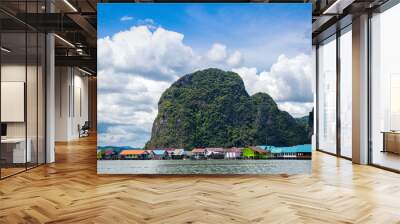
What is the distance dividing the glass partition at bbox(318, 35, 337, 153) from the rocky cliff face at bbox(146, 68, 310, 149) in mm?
3991

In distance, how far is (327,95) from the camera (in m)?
10.6

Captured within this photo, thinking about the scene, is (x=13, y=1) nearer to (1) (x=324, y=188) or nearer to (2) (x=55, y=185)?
(2) (x=55, y=185)

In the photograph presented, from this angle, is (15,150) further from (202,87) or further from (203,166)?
(202,87)

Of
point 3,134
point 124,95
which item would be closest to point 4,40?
point 3,134

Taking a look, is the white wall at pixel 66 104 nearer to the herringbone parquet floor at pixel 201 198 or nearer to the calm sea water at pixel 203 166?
the herringbone parquet floor at pixel 201 198

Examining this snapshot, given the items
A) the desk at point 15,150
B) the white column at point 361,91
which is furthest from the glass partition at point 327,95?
the desk at point 15,150

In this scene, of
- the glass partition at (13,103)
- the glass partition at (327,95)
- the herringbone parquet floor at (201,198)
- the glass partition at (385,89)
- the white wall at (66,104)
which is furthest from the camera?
the white wall at (66,104)

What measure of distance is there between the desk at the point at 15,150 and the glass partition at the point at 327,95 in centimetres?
741

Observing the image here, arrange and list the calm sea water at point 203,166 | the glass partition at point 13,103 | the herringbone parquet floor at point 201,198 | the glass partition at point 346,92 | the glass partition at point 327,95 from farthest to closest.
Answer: the glass partition at point 327,95 < the glass partition at point 346,92 < the calm sea water at point 203,166 < the glass partition at point 13,103 < the herringbone parquet floor at point 201,198

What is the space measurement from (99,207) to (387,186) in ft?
13.7

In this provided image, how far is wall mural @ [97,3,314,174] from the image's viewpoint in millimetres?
6520

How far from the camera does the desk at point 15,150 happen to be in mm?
6316

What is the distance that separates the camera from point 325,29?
930 cm

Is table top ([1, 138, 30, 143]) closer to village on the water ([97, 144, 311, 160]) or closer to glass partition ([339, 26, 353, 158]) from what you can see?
village on the water ([97, 144, 311, 160])
